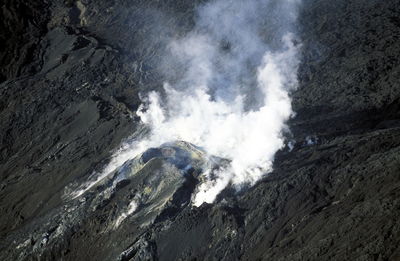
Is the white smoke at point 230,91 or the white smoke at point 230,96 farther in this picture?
the white smoke at point 230,91

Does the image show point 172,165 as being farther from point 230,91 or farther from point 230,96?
point 230,91

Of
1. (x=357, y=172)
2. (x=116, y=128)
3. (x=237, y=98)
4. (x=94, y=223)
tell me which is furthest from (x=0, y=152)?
(x=357, y=172)

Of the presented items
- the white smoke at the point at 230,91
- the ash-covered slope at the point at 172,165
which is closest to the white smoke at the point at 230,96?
the white smoke at the point at 230,91

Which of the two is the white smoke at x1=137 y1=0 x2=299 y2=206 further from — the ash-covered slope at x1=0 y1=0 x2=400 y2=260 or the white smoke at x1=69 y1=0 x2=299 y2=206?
the ash-covered slope at x1=0 y1=0 x2=400 y2=260

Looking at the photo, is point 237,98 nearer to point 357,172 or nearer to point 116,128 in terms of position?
point 116,128

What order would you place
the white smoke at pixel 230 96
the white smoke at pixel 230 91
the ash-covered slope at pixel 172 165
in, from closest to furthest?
the ash-covered slope at pixel 172 165 → the white smoke at pixel 230 96 → the white smoke at pixel 230 91

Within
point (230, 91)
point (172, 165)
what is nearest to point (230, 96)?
point (230, 91)

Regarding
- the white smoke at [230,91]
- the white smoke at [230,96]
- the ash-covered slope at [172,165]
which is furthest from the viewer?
the white smoke at [230,91]

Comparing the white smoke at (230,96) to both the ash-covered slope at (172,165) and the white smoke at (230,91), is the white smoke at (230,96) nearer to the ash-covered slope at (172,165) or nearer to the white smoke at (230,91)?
the white smoke at (230,91)
